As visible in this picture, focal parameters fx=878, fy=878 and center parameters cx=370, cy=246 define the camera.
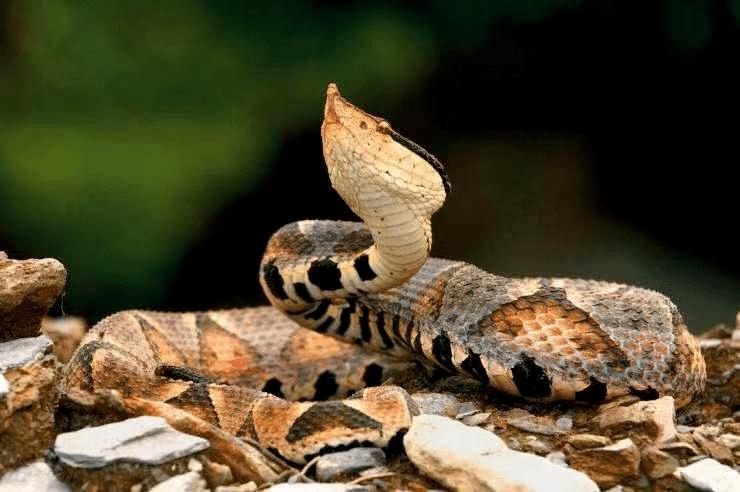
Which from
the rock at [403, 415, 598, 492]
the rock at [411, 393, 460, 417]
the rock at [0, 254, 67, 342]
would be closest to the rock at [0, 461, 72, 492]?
the rock at [0, 254, 67, 342]

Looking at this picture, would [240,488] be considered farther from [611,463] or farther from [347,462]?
[611,463]

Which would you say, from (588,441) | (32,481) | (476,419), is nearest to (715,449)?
(588,441)

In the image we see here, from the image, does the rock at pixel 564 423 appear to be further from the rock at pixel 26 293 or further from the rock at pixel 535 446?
the rock at pixel 26 293

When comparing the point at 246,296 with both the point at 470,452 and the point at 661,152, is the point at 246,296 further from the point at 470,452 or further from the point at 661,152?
the point at 470,452

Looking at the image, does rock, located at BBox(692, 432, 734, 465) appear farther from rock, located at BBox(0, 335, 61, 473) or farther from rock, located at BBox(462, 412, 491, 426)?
rock, located at BBox(0, 335, 61, 473)

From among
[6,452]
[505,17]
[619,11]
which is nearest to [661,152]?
[619,11]

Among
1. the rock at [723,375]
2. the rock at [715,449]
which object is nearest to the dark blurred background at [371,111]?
the rock at [723,375]
